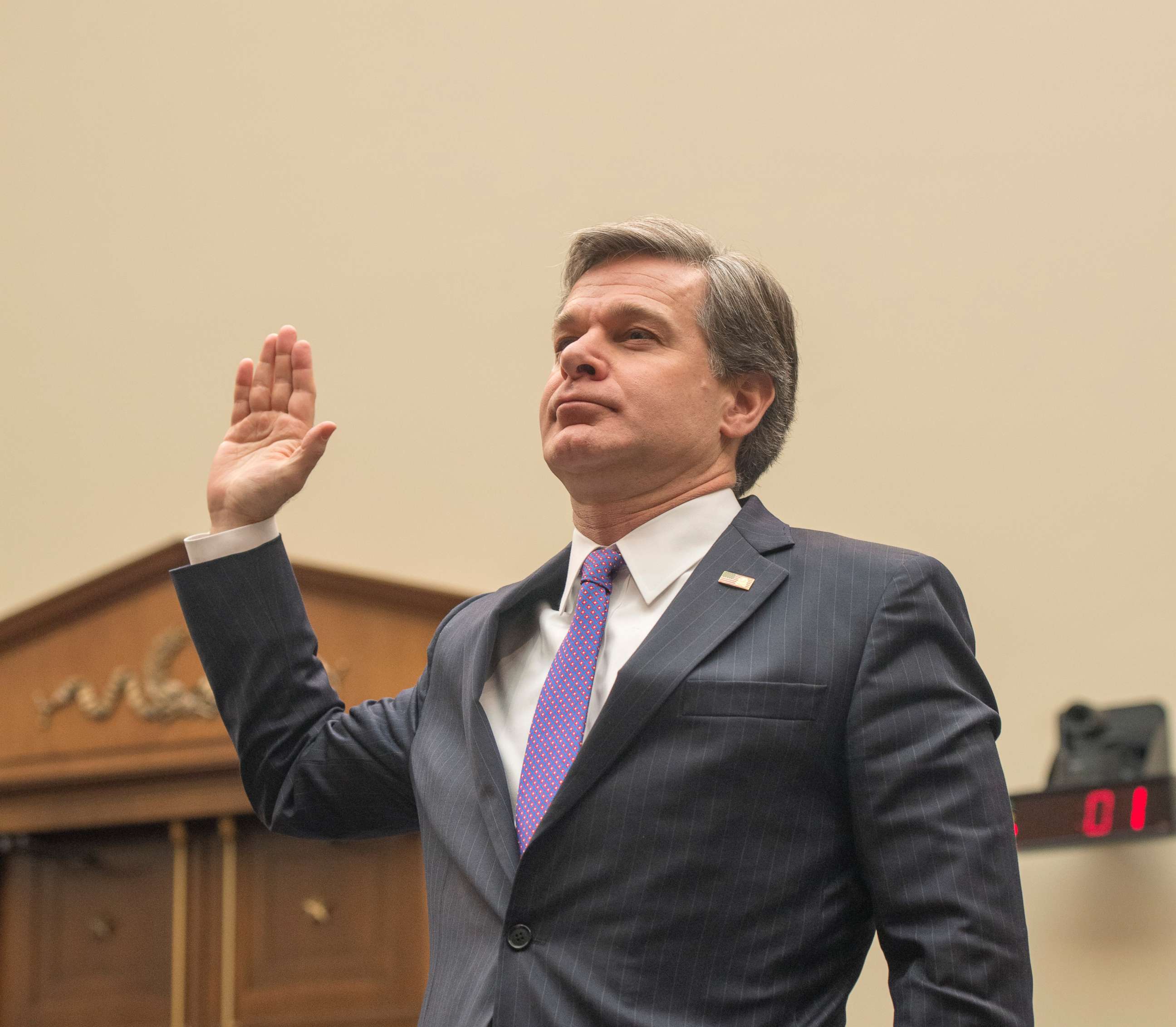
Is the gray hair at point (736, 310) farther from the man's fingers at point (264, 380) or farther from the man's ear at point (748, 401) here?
the man's fingers at point (264, 380)

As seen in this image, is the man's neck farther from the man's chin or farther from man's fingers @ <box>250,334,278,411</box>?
man's fingers @ <box>250,334,278,411</box>

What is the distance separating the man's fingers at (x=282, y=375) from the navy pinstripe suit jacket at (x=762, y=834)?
0.52 m

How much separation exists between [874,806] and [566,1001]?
1.07 ft

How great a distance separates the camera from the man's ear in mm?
1702

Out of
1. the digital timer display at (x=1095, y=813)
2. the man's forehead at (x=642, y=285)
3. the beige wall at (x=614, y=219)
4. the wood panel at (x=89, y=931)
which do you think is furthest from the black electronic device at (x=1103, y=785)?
the wood panel at (x=89, y=931)

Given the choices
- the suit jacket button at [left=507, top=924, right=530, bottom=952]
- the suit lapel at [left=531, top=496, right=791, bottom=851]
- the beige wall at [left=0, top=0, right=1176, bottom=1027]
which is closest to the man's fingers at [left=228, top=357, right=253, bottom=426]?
the suit lapel at [left=531, top=496, right=791, bottom=851]

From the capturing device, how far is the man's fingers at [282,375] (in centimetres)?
175

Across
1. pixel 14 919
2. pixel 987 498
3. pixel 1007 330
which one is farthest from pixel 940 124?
pixel 14 919

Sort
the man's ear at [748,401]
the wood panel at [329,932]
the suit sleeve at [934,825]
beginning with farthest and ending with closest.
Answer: the wood panel at [329,932] < the man's ear at [748,401] < the suit sleeve at [934,825]

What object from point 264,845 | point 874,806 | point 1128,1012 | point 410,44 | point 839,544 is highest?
point 410,44

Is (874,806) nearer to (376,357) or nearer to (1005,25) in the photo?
(1005,25)

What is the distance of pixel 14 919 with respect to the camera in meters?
4.55

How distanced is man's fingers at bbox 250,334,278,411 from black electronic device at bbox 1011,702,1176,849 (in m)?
2.04

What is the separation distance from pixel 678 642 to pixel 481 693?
0.26 metres
